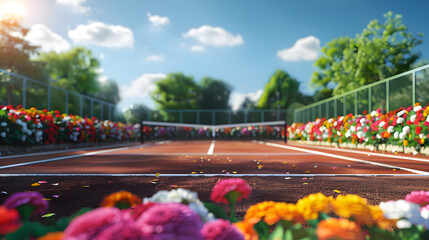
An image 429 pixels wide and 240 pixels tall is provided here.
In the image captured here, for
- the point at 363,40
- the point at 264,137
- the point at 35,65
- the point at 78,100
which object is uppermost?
the point at 363,40

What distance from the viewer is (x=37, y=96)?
11773 millimetres

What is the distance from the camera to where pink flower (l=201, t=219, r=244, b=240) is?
2.34 feet

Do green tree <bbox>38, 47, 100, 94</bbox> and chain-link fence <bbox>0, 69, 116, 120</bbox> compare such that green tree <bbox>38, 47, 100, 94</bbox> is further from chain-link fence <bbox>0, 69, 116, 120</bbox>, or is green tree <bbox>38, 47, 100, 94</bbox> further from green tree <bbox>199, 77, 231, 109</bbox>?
chain-link fence <bbox>0, 69, 116, 120</bbox>

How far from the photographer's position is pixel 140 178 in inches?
128

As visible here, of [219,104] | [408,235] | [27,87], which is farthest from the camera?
[219,104]

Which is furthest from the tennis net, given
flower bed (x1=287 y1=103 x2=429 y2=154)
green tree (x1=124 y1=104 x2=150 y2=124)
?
flower bed (x1=287 y1=103 x2=429 y2=154)

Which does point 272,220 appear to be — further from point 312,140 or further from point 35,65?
point 35,65

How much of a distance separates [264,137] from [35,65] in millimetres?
26210

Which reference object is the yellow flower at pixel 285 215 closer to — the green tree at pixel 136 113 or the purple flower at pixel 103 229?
the purple flower at pixel 103 229

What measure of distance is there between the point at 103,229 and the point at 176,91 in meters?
46.5

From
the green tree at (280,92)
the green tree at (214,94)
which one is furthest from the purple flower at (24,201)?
the green tree at (214,94)

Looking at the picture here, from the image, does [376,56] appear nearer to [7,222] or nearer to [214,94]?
[214,94]

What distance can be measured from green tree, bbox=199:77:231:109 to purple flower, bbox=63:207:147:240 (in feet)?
150

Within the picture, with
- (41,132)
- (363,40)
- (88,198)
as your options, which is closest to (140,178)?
(88,198)
